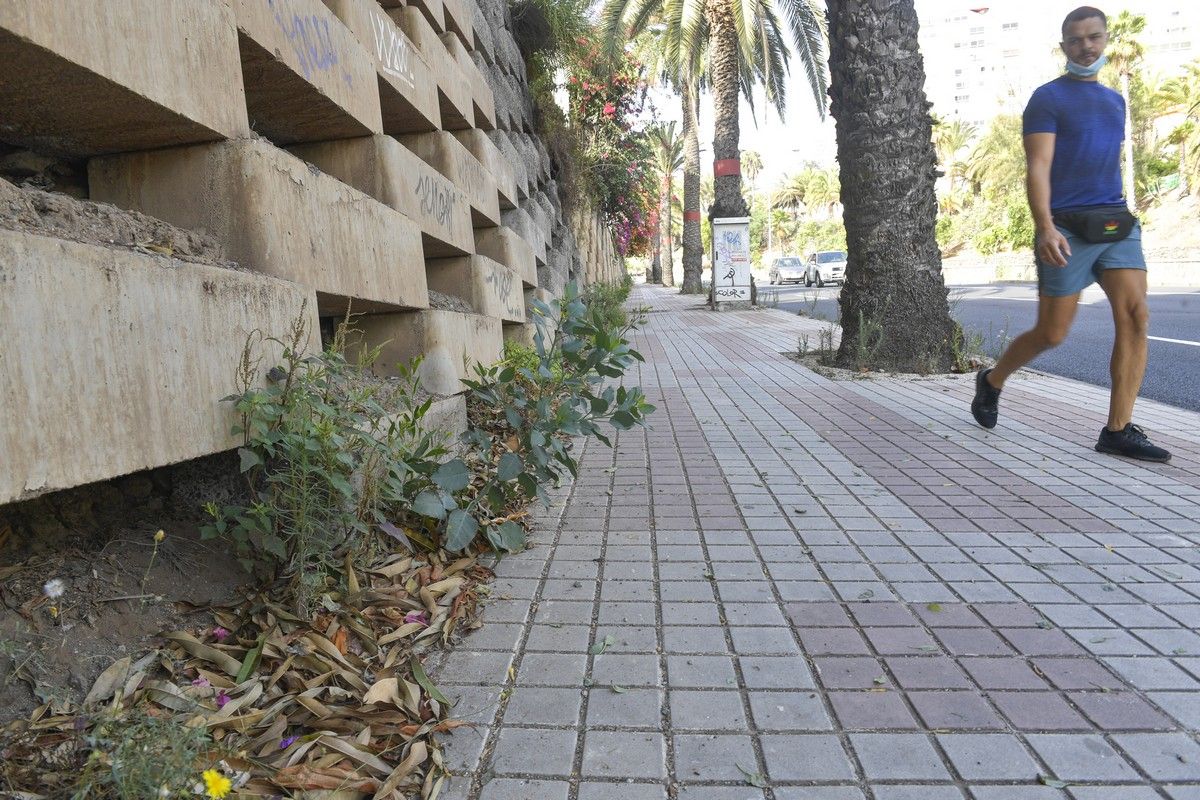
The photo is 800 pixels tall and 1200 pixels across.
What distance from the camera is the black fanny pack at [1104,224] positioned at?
411cm

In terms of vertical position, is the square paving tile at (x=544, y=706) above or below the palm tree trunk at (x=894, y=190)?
below

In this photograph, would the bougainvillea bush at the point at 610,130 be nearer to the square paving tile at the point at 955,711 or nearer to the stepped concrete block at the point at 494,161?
the stepped concrete block at the point at 494,161

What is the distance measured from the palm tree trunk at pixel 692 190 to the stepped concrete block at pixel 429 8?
20.4m

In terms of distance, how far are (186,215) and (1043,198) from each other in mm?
3940

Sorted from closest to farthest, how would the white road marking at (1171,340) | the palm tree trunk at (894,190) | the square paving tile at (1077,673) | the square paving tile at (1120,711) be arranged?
the square paving tile at (1120,711) < the square paving tile at (1077,673) < the palm tree trunk at (894,190) < the white road marking at (1171,340)

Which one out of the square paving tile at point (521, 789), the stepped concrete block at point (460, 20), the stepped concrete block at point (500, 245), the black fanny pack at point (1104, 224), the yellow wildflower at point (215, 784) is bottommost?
the square paving tile at point (521, 789)

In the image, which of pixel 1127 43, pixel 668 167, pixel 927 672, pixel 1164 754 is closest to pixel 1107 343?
pixel 927 672

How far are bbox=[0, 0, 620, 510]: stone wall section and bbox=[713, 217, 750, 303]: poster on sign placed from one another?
1394 centimetres

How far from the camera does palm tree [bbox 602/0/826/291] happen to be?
1888 cm

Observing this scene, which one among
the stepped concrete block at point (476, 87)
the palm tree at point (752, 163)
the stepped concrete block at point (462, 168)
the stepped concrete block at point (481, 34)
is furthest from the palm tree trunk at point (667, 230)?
the stepped concrete block at point (462, 168)

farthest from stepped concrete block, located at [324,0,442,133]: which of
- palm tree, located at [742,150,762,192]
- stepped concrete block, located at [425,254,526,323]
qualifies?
palm tree, located at [742,150,762,192]

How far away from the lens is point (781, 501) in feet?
12.2

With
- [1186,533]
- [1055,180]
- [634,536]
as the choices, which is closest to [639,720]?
[634,536]

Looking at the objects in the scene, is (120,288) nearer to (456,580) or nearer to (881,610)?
(456,580)
